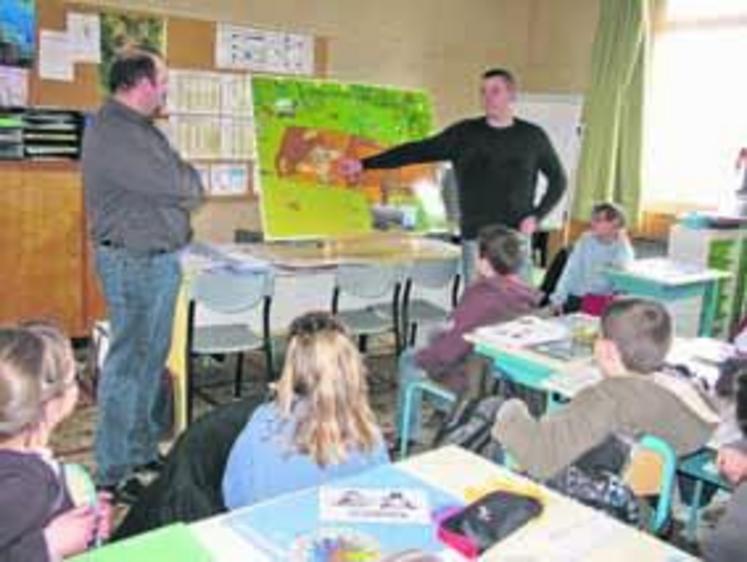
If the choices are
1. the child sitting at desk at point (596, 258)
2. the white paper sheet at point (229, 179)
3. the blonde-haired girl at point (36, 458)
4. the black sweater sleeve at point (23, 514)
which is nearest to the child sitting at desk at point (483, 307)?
the child sitting at desk at point (596, 258)

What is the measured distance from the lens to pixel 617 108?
20.7 ft

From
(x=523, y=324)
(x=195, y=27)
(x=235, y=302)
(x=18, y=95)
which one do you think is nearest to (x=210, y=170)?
(x=195, y=27)

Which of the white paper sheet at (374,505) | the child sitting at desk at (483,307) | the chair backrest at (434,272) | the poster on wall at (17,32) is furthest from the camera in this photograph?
the poster on wall at (17,32)

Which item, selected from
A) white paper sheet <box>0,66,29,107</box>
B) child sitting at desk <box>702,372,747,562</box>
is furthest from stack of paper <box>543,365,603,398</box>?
white paper sheet <box>0,66,29,107</box>

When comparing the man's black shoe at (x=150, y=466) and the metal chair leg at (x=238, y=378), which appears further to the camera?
the metal chair leg at (x=238, y=378)

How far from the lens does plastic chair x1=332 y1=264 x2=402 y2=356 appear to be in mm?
4211

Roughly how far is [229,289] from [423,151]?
47.3 inches

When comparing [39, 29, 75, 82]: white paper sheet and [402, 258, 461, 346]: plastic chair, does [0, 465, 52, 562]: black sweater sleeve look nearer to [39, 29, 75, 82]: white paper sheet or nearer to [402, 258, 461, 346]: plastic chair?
[402, 258, 461, 346]: plastic chair

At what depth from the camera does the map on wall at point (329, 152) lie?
4469mm

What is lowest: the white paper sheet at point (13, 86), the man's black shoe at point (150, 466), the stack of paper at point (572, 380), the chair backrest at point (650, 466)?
the man's black shoe at point (150, 466)

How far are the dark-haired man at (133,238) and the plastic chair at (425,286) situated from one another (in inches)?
64.4

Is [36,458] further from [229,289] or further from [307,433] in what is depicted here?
[229,289]

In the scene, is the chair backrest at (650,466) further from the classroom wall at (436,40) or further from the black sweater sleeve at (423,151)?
the classroom wall at (436,40)

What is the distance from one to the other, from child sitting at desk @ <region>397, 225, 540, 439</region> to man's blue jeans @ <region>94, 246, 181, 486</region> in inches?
38.6
